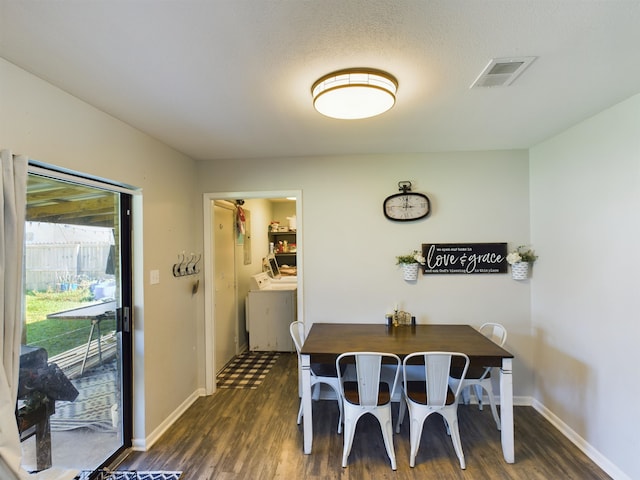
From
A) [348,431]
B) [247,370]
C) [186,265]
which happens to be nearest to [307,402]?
[348,431]

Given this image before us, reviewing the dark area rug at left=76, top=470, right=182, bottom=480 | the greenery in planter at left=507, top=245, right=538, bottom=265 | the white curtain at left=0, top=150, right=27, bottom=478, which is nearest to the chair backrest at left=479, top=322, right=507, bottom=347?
the greenery in planter at left=507, top=245, right=538, bottom=265

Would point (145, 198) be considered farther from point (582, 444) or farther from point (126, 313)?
point (582, 444)

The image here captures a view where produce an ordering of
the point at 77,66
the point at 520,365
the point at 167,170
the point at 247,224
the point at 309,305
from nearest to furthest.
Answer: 1. the point at 77,66
2. the point at 167,170
3. the point at 520,365
4. the point at 309,305
5. the point at 247,224

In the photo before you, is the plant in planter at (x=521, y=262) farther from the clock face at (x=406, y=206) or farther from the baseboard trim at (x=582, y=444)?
the baseboard trim at (x=582, y=444)

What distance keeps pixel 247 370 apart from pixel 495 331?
109 inches

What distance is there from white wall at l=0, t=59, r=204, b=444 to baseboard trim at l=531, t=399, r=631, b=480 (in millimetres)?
3231

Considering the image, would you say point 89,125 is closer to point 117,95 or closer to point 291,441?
point 117,95

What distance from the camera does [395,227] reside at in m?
3.11

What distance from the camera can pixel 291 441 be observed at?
2.45 m

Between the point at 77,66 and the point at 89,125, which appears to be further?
the point at 89,125

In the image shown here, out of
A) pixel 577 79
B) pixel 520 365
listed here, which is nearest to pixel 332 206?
pixel 577 79

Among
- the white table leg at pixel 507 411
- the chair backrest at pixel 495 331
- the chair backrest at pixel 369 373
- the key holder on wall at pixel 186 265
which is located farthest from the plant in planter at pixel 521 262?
the key holder on wall at pixel 186 265

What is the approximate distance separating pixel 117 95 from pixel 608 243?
324 cm

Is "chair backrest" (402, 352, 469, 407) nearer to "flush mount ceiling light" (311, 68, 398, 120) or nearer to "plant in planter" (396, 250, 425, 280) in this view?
"plant in planter" (396, 250, 425, 280)
